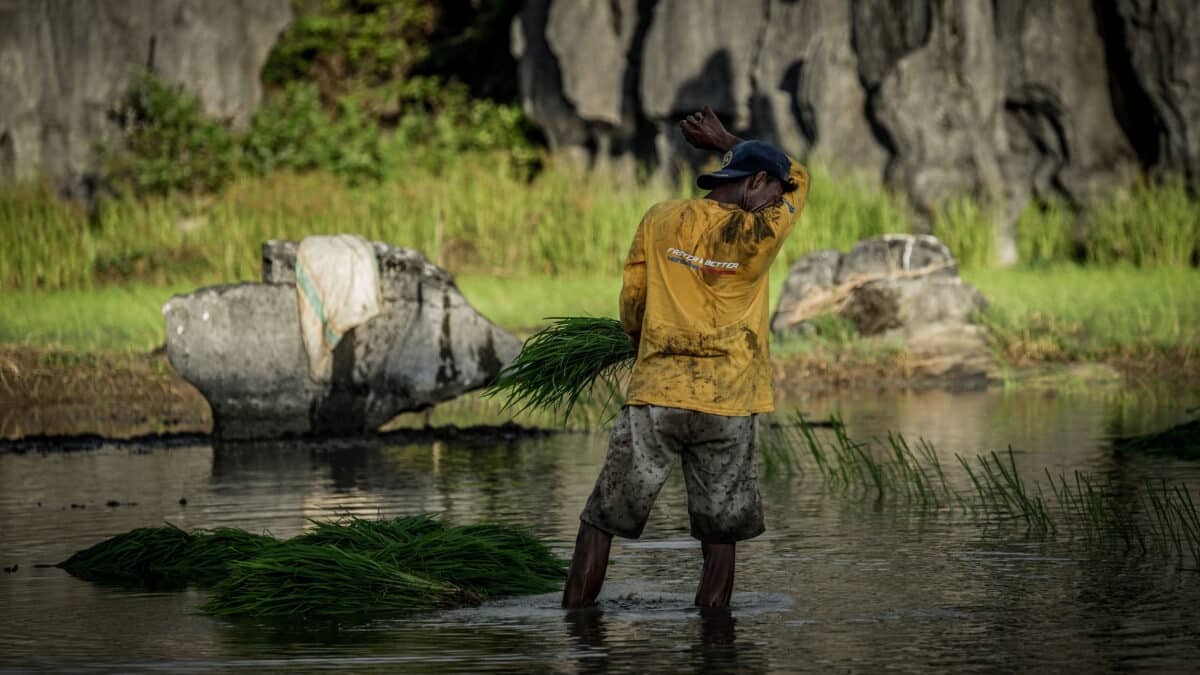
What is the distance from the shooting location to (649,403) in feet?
22.9

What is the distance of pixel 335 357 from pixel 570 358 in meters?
5.76

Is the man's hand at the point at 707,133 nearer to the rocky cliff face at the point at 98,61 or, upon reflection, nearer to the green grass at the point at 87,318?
the green grass at the point at 87,318

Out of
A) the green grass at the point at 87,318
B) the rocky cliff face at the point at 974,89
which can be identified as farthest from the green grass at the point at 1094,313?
the green grass at the point at 87,318

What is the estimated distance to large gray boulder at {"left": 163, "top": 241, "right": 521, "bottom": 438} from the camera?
13836mm

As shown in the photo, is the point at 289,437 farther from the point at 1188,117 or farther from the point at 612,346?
the point at 1188,117

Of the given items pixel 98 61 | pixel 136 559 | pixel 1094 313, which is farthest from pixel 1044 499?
pixel 98 61

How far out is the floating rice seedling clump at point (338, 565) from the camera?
293 inches

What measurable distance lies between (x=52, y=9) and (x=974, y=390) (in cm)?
1719

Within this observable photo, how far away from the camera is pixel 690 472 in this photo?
7.14 m

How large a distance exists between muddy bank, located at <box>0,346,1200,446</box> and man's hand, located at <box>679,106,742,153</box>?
692 cm

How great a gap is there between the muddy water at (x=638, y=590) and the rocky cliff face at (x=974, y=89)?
1393cm

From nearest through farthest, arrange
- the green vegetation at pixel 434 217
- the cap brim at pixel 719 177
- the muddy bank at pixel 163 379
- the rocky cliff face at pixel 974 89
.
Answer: the cap brim at pixel 719 177, the muddy bank at pixel 163 379, the green vegetation at pixel 434 217, the rocky cliff face at pixel 974 89

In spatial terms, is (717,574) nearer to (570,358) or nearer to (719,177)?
(719,177)

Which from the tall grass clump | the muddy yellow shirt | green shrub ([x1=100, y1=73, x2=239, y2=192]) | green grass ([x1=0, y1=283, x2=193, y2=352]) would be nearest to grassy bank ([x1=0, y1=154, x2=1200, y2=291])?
the tall grass clump
